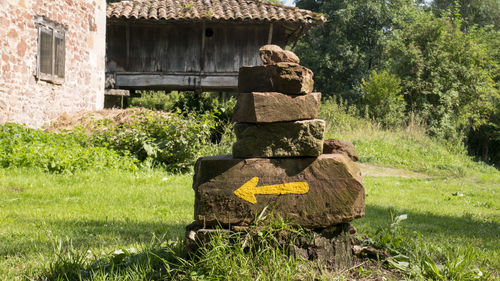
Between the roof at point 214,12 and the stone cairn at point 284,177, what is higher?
the roof at point 214,12

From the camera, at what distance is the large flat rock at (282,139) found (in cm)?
346

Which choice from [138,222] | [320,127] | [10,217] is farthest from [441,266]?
[10,217]

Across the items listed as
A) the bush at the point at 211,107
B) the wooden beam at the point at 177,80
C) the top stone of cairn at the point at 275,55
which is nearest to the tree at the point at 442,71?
the bush at the point at 211,107

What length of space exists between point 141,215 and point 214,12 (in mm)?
10364

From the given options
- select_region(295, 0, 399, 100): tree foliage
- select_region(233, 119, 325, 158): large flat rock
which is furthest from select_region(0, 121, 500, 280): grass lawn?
select_region(295, 0, 399, 100): tree foliage

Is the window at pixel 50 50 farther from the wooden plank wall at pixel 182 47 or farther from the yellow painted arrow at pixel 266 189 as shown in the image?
the yellow painted arrow at pixel 266 189

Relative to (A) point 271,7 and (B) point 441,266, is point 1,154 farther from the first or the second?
(A) point 271,7

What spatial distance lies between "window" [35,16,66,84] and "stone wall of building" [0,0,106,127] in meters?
0.12

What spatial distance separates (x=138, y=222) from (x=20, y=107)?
6569mm

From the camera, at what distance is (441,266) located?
340cm

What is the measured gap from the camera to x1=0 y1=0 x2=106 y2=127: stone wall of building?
32.2 ft

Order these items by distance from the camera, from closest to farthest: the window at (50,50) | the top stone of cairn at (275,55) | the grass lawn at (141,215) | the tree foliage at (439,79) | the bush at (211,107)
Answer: the top stone of cairn at (275,55) → the grass lawn at (141,215) → the window at (50,50) → the bush at (211,107) → the tree foliage at (439,79)

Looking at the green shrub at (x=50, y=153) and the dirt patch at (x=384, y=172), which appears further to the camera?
the dirt patch at (x=384, y=172)

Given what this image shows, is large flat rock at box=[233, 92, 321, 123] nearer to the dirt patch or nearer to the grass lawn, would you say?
the grass lawn
